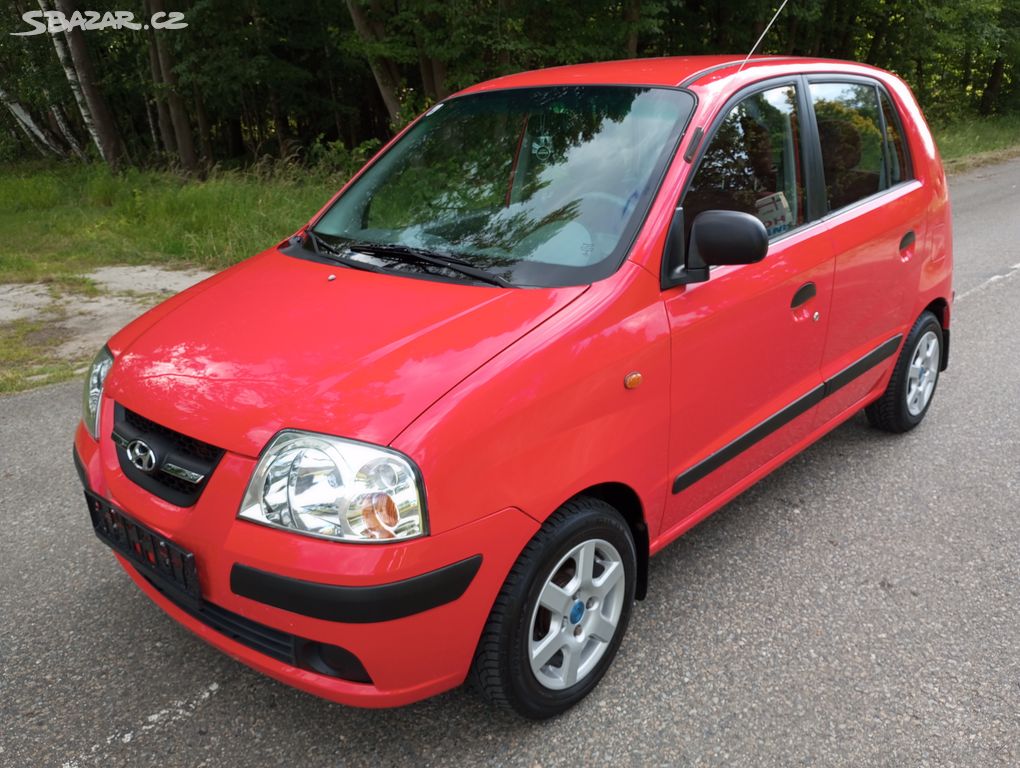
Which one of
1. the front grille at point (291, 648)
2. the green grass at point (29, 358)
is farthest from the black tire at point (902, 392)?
the green grass at point (29, 358)

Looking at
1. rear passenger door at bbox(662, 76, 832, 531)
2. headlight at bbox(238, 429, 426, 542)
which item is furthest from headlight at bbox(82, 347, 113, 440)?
rear passenger door at bbox(662, 76, 832, 531)

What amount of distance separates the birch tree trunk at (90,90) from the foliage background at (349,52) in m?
0.06

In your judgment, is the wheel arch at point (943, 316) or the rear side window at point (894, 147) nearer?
the rear side window at point (894, 147)

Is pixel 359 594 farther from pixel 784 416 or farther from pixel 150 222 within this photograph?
pixel 150 222

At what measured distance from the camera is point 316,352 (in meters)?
2.27

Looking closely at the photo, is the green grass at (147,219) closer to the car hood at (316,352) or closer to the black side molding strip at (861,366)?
the car hood at (316,352)

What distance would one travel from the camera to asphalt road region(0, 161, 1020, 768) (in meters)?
2.34

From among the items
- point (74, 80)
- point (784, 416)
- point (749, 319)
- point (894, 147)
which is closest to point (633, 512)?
point (749, 319)

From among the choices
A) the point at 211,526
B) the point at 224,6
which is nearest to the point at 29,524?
the point at 211,526

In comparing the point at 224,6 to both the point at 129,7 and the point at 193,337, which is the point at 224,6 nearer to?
the point at 129,7

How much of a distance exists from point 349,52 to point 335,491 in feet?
40.6

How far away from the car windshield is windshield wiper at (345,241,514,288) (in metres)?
0.02

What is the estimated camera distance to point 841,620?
287 cm

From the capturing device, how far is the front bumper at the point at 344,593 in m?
1.95
